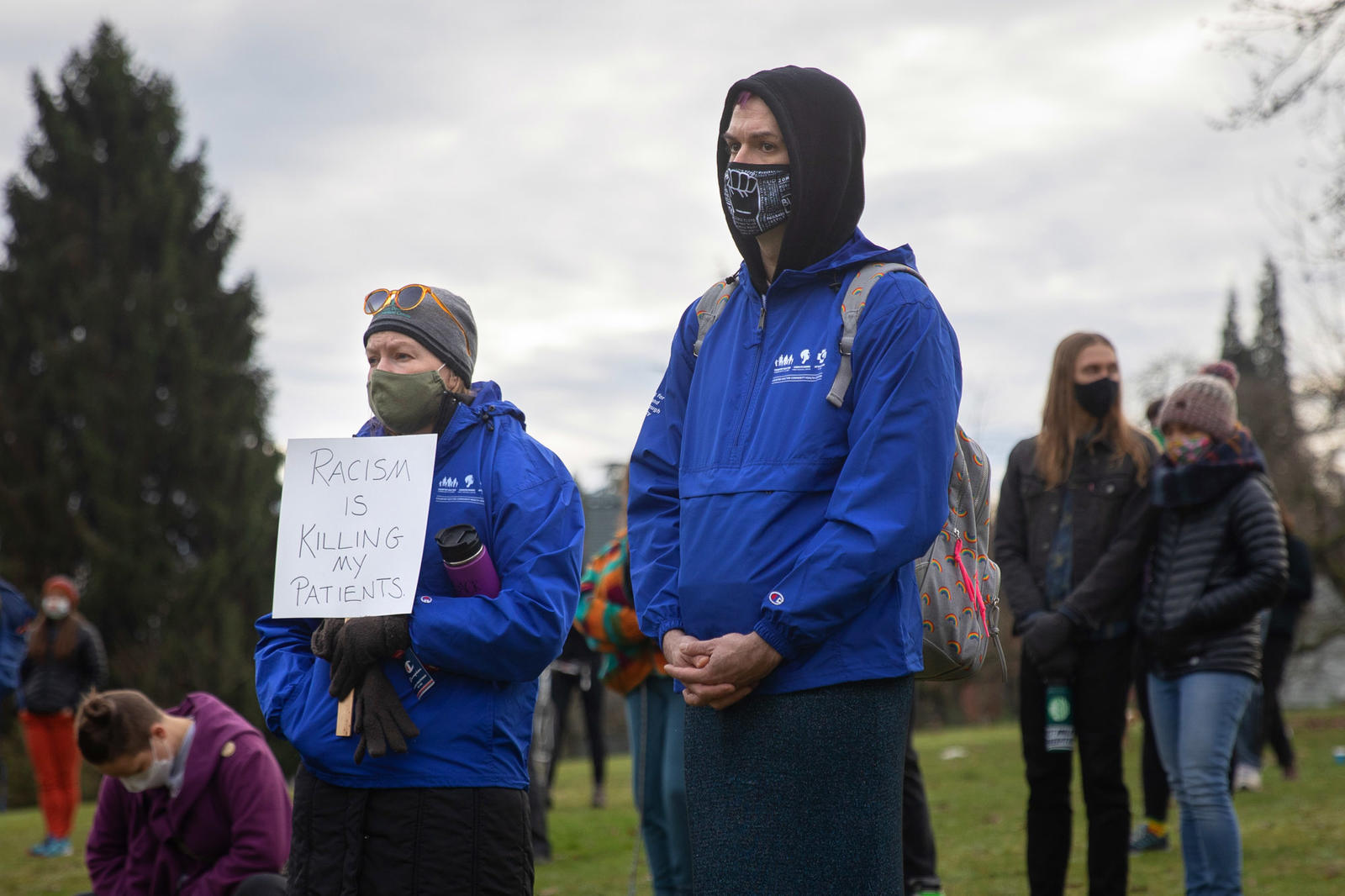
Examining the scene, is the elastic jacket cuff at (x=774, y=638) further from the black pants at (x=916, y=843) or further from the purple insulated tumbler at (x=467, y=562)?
the black pants at (x=916, y=843)

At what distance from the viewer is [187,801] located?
15.0 feet

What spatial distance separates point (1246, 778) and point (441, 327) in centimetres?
902

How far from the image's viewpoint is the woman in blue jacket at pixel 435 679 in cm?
298

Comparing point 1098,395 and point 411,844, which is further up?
point 1098,395

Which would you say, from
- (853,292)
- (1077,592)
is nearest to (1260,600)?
(1077,592)

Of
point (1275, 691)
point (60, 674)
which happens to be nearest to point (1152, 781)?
point (1275, 691)

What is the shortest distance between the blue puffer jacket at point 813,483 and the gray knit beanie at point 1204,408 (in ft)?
9.57

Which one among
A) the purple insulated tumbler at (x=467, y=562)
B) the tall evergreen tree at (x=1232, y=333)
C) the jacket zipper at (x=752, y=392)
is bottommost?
the purple insulated tumbler at (x=467, y=562)

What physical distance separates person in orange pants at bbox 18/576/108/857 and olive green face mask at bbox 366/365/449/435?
812 centimetres

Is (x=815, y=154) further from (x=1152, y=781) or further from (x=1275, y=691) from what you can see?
(x=1275, y=691)

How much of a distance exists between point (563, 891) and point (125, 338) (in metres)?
28.2

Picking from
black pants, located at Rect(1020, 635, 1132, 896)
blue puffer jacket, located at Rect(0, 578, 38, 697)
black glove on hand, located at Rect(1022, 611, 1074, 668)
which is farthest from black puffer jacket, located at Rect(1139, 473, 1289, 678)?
blue puffer jacket, located at Rect(0, 578, 38, 697)

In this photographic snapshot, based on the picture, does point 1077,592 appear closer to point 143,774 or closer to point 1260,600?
point 1260,600

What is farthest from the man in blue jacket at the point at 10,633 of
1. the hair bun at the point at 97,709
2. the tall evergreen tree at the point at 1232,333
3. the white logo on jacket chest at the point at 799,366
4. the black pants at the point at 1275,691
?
the tall evergreen tree at the point at 1232,333
